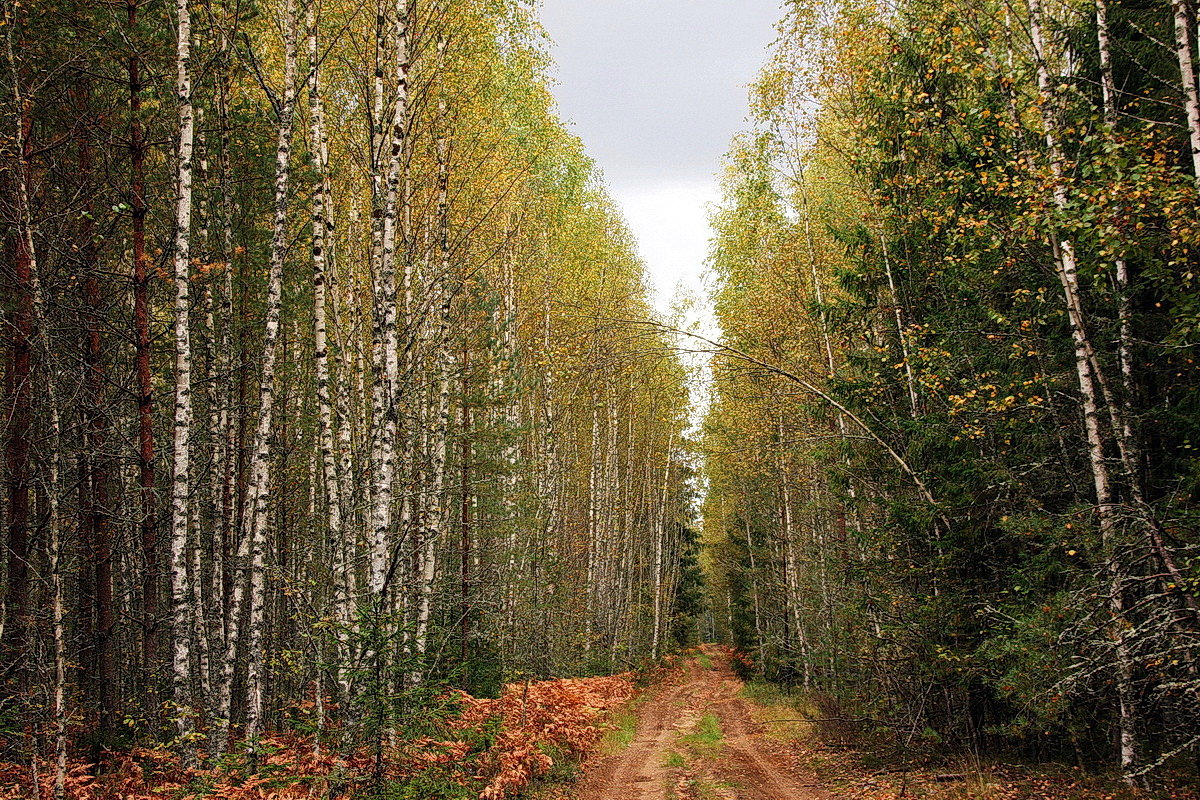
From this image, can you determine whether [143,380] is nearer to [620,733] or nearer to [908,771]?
[908,771]

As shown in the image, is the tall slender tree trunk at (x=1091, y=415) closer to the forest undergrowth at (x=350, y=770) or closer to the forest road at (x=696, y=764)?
the forest road at (x=696, y=764)

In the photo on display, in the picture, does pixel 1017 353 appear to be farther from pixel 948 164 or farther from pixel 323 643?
pixel 323 643

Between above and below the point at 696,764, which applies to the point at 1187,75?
above

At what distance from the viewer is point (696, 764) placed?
36.2ft

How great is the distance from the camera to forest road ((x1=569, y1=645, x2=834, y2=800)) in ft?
30.4

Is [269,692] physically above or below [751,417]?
below

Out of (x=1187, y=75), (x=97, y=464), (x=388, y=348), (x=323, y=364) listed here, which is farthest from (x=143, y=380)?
(x=1187, y=75)

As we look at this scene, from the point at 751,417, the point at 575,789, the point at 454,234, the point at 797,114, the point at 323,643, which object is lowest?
the point at 575,789

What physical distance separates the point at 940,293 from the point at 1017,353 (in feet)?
8.10

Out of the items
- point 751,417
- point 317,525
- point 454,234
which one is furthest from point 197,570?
point 751,417

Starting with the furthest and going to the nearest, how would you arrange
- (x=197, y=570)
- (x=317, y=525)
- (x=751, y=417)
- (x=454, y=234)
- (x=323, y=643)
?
(x=751, y=417), (x=454, y=234), (x=317, y=525), (x=197, y=570), (x=323, y=643)

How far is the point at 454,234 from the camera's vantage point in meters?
12.6

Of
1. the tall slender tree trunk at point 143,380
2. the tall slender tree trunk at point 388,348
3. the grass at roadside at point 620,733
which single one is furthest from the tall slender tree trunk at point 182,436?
the grass at roadside at point 620,733

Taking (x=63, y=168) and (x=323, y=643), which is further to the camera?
(x=63, y=168)
